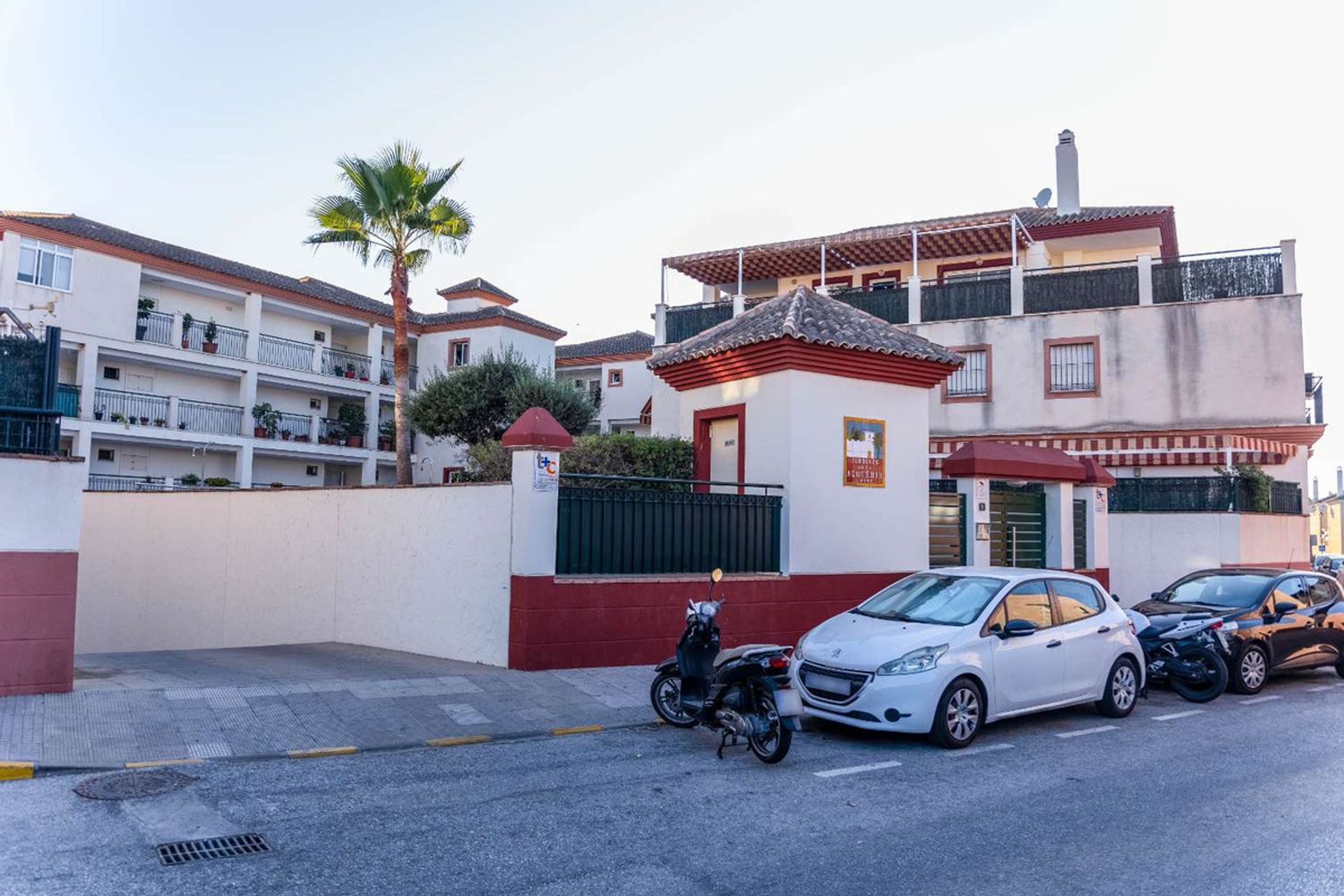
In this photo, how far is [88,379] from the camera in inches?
1217

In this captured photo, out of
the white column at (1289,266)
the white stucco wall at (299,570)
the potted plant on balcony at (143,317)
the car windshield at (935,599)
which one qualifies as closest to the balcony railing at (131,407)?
the potted plant on balcony at (143,317)

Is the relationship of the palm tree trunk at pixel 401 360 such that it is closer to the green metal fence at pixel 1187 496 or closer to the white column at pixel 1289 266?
the green metal fence at pixel 1187 496

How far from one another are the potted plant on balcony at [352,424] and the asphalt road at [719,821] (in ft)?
108

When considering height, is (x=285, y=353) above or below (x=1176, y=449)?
above

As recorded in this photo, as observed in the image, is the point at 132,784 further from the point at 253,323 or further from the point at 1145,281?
the point at 253,323

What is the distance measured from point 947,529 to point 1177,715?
18.2 ft

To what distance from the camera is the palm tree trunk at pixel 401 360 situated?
77.7ft

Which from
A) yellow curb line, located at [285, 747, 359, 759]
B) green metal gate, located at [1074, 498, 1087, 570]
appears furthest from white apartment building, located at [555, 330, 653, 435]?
yellow curb line, located at [285, 747, 359, 759]

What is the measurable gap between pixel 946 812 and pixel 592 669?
18.6 ft

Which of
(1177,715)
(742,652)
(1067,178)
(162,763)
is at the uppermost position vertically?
(1067,178)

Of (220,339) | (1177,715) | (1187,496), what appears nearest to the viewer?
(1177,715)

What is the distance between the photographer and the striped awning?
22375mm

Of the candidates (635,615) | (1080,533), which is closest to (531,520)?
(635,615)

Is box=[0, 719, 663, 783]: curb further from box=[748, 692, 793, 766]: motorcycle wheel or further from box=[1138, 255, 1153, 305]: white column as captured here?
box=[1138, 255, 1153, 305]: white column
